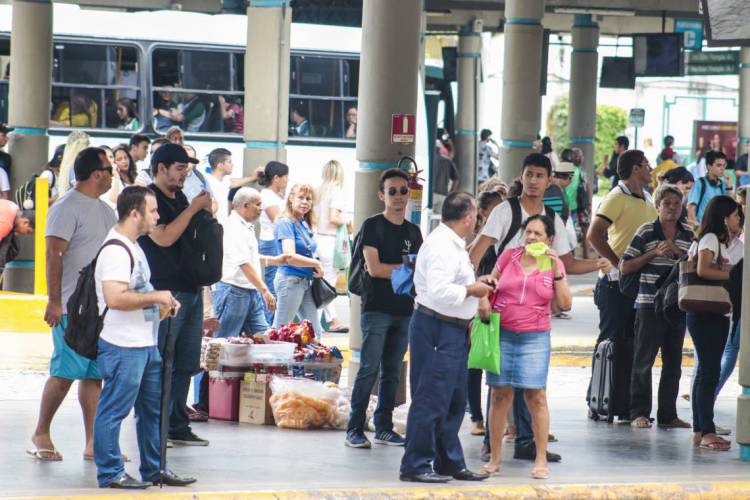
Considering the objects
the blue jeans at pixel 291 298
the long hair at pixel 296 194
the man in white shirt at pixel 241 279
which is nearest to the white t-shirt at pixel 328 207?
the long hair at pixel 296 194

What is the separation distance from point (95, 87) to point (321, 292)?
498 inches

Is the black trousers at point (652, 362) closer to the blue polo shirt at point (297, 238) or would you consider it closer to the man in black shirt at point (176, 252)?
the blue polo shirt at point (297, 238)

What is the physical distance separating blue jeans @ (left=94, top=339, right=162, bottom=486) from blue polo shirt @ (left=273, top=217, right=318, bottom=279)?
4621 mm

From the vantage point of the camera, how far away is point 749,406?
33.2ft

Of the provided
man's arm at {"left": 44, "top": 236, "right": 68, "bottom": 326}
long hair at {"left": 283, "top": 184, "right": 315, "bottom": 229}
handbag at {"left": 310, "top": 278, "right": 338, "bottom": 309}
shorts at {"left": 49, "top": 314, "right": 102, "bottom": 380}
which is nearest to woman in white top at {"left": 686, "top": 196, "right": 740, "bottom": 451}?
handbag at {"left": 310, "top": 278, "right": 338, "bottom": 309}

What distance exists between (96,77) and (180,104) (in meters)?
1.44

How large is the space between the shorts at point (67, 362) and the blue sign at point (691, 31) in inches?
1159

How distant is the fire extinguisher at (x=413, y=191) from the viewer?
1130 cm

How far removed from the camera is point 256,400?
11.1m

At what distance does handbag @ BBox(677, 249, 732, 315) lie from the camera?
10.6 meters

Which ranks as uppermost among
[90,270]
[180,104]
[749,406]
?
[180,104]

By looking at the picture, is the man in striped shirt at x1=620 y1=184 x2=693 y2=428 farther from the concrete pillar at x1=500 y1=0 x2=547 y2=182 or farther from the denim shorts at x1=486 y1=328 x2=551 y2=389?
the concrete pillar at x1=500 y1=0 x2=547 y2=182

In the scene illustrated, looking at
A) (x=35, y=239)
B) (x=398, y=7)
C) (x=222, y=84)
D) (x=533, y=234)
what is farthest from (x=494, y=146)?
(x=533, y=234)

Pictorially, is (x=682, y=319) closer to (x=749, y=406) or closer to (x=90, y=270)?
(x=749, y=406)
